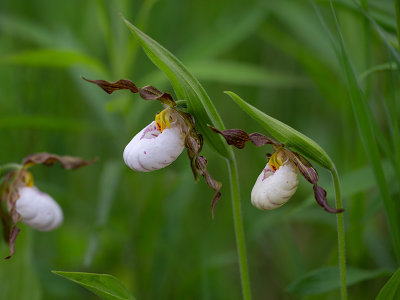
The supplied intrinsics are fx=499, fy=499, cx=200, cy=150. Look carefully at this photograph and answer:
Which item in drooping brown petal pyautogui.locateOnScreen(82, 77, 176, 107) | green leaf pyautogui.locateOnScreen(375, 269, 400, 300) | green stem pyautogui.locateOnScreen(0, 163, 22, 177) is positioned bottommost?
green leaf pyautogui.locateOnScreen(375, 269, 400, 300)

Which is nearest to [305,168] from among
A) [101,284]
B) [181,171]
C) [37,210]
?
[101,284]

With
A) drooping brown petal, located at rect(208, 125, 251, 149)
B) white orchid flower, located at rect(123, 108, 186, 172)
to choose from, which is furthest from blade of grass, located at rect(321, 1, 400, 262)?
white orchid flower, located at rect(123, 108, 186, 172)

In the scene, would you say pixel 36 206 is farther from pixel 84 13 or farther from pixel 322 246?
pixel 84 13

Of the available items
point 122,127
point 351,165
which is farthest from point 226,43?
point 351,165

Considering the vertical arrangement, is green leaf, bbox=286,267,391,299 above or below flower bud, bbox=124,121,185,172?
below

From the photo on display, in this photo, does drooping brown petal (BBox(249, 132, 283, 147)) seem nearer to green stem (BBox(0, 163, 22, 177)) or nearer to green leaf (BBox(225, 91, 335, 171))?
green leaf (BBox(225, 91, 335, 171))

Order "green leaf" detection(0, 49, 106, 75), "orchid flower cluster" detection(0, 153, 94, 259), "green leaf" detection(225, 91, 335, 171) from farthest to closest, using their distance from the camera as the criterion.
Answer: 1. "green leaf" detection(0, 49, 106, 75)
2. "orchid flower cluster" detection(0, 153, 94, 259)
3. "green leaf" detection(225, 91, 335, 171)

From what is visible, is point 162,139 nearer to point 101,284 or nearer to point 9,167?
point 101,284

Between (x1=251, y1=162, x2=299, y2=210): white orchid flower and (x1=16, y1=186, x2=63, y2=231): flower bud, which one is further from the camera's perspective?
(x1=16, y1=186, x2=63, y2=231): flower bud

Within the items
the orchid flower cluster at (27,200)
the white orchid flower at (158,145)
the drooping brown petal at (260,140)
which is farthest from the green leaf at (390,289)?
the orchid flower cluster at (27,200)
